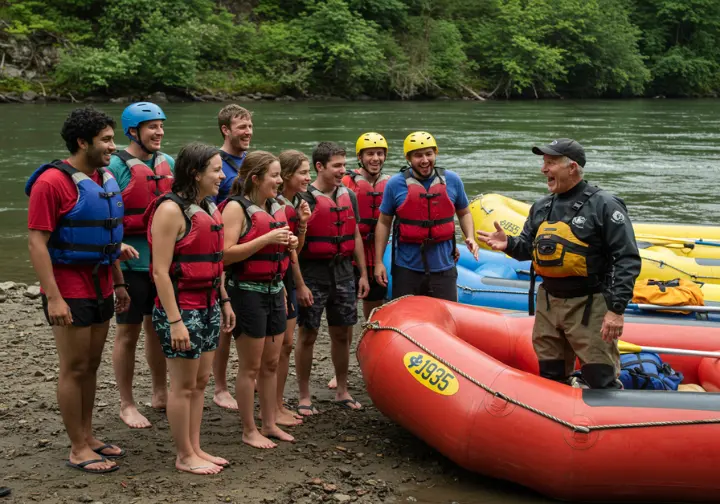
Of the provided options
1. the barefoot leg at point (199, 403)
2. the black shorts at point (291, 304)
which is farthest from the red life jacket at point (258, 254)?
the barefoot leg at point (199, 403)

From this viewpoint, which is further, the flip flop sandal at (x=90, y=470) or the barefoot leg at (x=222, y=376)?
the barefoot leg at (x=222, y=376)

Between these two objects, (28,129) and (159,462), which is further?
(28,129)

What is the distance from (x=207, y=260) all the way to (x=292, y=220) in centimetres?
84

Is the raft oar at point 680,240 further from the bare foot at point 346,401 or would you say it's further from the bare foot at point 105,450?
the bare foot at point 105,450

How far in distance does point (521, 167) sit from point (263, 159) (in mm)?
11516

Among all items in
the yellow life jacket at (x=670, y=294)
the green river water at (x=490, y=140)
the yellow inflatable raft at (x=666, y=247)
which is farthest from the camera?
the green river water at (x=490, y=140)

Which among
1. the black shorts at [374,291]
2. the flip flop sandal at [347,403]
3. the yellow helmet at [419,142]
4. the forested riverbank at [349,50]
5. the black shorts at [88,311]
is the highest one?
the forested riverbank at [349,50]

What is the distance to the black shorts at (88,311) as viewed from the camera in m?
3.52

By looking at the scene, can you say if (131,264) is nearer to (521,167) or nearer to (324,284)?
(324,284)

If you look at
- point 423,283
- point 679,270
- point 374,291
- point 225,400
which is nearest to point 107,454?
point 225,400

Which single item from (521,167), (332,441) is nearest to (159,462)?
(332,441)

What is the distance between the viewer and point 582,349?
12.7ft

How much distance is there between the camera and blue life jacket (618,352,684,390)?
4219 mm

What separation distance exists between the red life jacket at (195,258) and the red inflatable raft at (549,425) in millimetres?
A: 1046
